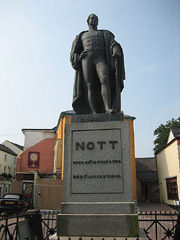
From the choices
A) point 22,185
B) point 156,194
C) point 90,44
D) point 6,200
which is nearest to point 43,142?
point 22,185

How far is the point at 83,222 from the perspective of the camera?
388 cm

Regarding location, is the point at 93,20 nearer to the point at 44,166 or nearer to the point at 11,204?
the point at 11,204

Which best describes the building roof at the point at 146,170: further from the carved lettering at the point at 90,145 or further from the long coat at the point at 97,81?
the carved lettering at the point at 90,145

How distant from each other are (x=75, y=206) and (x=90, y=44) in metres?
3.40

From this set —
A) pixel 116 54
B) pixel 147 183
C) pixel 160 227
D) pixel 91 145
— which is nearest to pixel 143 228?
pixel 91 145

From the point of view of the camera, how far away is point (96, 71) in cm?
533

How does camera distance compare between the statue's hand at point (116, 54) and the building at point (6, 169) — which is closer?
the statue's hand at point (116, 54)

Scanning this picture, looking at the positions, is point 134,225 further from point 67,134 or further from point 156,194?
point 156,194

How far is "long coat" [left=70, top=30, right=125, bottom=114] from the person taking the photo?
17.1ft

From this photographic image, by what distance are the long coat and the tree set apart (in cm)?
3395

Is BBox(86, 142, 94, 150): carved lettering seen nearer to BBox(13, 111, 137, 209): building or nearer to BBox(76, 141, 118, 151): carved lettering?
BBox(76, 141, 118, 151): carved lettering

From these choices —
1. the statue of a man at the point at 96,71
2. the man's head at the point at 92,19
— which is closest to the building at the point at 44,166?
the statue of a man at the point at 96,71

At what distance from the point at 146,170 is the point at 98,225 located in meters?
35.8

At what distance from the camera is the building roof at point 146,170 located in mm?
35263
